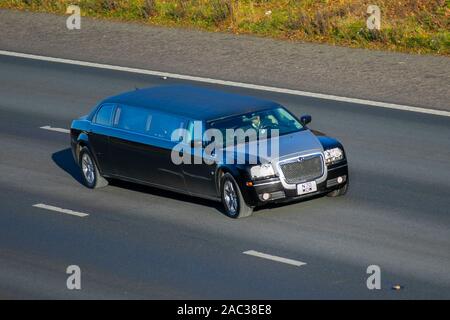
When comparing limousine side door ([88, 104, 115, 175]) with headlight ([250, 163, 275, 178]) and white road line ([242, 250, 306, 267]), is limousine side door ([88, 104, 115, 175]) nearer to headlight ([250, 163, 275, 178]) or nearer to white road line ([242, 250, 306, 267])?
headlight ([250, 163, 275, 178])

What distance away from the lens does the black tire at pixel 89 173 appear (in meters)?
22.0

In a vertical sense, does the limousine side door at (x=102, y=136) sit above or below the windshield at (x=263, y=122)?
below

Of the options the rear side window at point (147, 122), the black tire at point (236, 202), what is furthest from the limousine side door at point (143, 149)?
the black tire at point (236, 202)

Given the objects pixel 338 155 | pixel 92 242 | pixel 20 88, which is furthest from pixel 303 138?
pixel 20 88

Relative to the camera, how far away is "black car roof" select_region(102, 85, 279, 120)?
67.2 ft

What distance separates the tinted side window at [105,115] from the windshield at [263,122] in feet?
7.50

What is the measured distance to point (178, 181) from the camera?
2041 centimetres

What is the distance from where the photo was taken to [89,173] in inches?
875

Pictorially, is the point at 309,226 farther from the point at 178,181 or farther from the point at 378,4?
the point at 378,4

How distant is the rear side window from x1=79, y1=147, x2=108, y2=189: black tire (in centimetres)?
94

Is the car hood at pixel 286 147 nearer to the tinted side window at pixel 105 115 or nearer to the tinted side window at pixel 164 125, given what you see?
the tinted side window at pixel 164 125

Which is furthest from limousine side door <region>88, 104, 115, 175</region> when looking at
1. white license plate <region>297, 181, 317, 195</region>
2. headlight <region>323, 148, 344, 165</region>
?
headlight <region>323, 148, 344, 165</region>

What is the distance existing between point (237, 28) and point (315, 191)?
1479cm

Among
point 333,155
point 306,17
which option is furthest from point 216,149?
point 306,17
